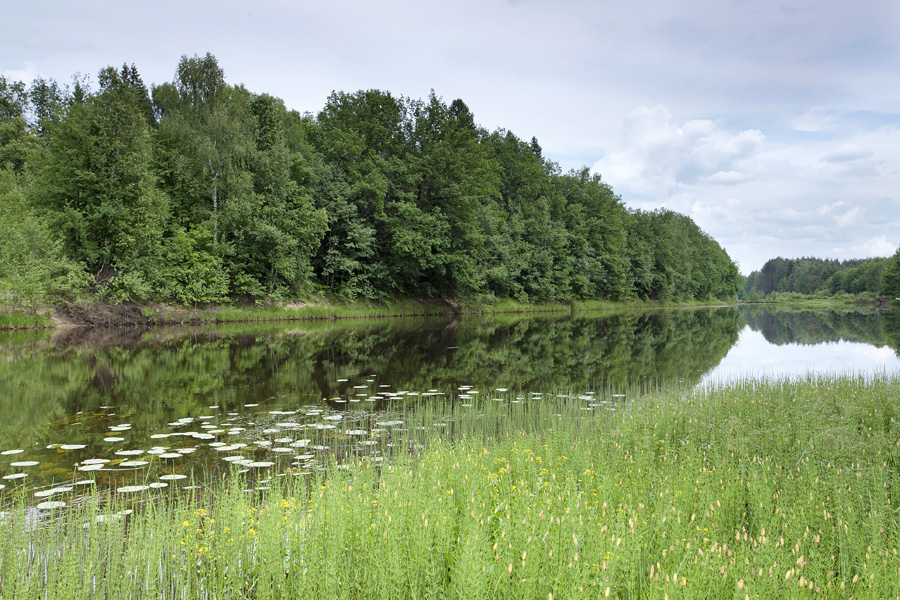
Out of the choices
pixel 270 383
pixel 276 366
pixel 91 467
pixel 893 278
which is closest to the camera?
pixel 91 467

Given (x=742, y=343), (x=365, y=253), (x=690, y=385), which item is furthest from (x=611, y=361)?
(x=365, y=253)

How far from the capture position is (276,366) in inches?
798

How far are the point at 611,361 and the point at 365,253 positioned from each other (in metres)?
29.8

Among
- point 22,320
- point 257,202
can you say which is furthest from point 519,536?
point 257,202

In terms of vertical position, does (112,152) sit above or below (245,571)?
above

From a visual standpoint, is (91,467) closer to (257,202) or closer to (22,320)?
(22,320)

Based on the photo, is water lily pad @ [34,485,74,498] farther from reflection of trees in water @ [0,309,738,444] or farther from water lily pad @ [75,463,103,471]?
reflection of trees in water @ [0,309,738,444]

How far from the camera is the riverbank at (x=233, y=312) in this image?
111 feet

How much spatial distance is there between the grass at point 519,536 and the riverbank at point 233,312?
33.2 m

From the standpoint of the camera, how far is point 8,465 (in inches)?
346

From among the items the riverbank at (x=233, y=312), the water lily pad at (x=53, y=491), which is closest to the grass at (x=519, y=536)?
the water lily pad at (x=53, y=491)

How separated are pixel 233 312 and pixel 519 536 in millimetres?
41372

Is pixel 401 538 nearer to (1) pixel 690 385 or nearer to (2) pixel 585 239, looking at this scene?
(1) pixel 690 385

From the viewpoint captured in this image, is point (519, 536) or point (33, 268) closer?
point (519, 536)
